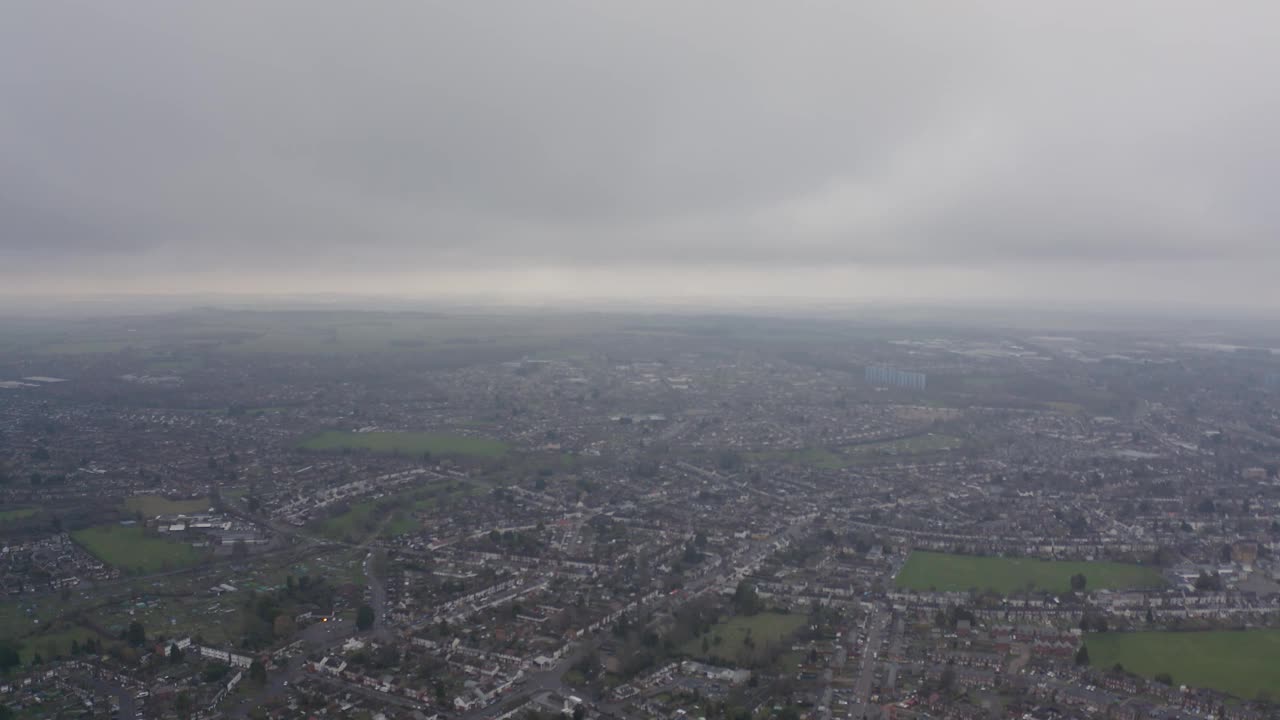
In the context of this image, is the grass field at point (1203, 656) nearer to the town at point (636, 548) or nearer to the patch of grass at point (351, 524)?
the town at point (636, 548)

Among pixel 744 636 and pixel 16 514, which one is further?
pixel 16 514

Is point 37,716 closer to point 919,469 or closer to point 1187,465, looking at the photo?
point 919,469

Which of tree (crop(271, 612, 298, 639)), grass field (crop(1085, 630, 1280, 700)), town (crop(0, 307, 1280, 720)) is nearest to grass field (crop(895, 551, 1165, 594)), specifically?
town (crop(0, 307, 1280, 720))

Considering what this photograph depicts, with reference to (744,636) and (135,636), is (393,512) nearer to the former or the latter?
(135,636)

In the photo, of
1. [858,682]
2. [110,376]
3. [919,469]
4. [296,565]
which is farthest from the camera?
[110,376]

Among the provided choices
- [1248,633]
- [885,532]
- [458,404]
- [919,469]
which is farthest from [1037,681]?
[458,404]

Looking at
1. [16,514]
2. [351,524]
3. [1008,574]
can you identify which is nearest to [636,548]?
[351,524]

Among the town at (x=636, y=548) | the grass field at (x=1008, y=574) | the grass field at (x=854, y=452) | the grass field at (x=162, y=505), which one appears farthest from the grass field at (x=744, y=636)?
the grass field at (x=162, y=505)
